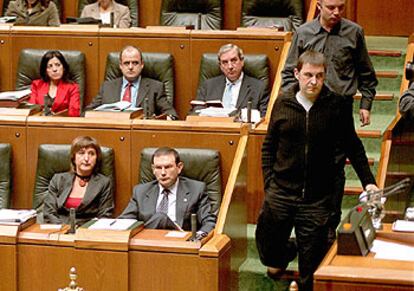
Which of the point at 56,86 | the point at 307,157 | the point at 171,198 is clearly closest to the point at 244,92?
the point at 56,86

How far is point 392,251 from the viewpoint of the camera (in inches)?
129

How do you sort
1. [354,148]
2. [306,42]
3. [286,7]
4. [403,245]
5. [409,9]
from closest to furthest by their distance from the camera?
[403,245] < [354,148] < [306,42] < [286,7] < [409,9]

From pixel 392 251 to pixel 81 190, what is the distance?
7.02 ft

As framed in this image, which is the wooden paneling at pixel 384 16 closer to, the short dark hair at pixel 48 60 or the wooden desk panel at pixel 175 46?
the wooden desk panel at pixel 175 46

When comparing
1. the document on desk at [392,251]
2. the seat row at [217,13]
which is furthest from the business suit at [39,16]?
the document on desk at [392,251]

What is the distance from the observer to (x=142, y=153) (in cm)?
507

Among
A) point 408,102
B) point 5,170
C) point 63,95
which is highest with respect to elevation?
point 408,102

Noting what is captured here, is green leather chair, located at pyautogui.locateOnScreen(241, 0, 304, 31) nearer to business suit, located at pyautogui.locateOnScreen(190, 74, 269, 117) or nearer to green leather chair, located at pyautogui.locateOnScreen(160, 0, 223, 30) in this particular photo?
green leather chair, located at pyautogui.locateOnScreen(160, 0, 223, 30)

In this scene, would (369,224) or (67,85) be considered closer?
(369,224)

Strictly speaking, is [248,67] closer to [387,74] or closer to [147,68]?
[147,68]

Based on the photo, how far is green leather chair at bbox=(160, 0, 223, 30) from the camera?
23.4ft

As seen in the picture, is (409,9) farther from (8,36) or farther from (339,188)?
(339,188)

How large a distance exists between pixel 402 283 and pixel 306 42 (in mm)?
2115

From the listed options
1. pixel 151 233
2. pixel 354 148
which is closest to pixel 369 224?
pixel 354 148
